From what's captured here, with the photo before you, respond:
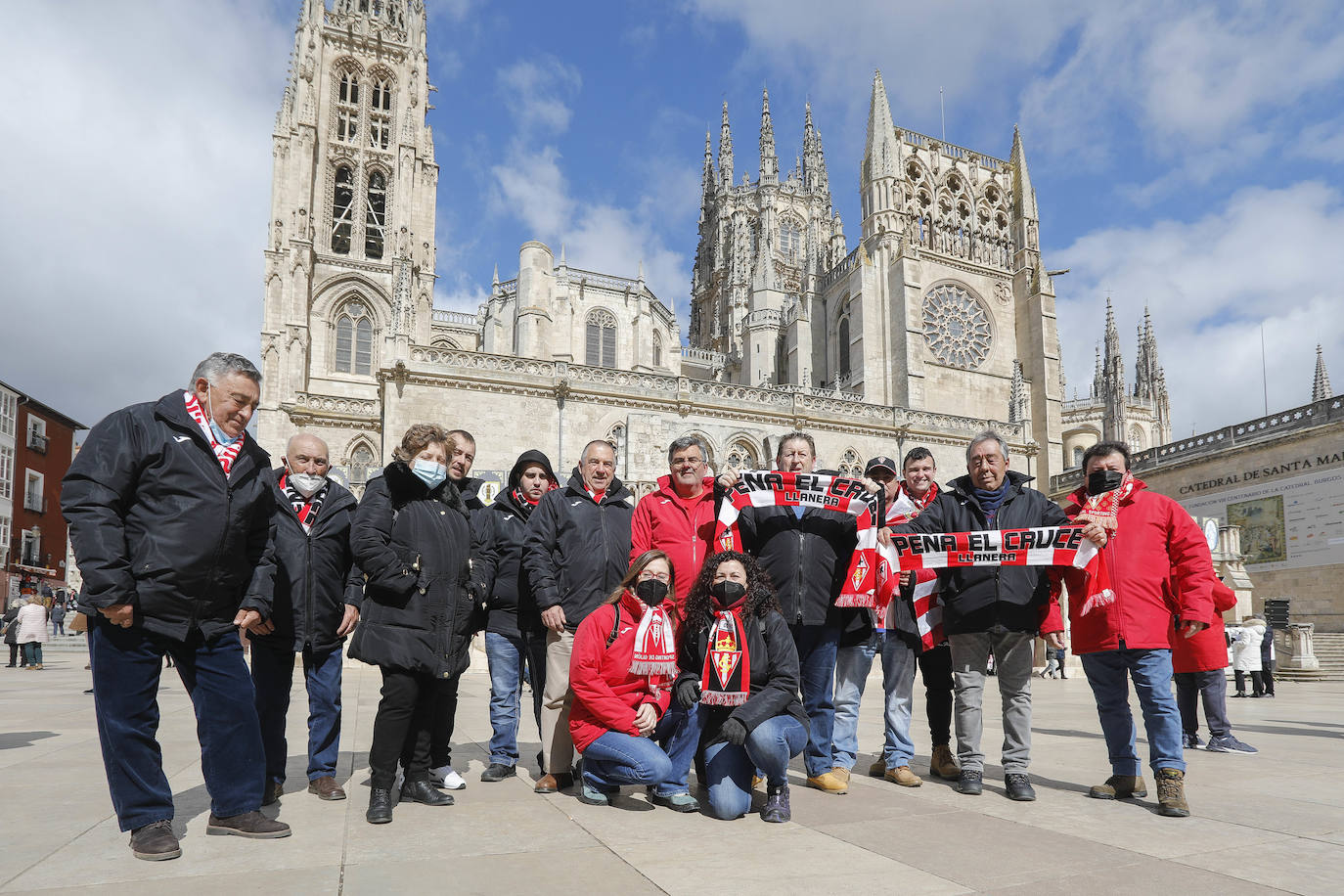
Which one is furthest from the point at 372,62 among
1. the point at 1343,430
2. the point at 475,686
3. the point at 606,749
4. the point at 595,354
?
the point at 606,749

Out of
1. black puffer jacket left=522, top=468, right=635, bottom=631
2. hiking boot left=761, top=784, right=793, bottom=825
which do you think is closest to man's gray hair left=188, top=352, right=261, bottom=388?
black puffer jacket left=522, top=468, right=635, bottom=631

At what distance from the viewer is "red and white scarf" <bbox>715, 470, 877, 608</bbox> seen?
488 cm

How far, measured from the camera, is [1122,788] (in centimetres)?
436

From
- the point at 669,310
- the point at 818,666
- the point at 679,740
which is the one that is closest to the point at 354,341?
the point at 669,310

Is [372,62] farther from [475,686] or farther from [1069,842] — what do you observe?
[1069,842]

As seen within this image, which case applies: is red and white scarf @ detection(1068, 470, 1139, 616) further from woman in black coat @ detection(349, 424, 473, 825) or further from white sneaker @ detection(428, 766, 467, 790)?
white sneaker @ detection(428, 766, 467, 790)

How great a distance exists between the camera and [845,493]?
4.95m

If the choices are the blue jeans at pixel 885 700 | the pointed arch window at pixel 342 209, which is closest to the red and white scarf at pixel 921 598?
the blue jeans at pixel 885 700

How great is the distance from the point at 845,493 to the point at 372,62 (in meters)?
47.0

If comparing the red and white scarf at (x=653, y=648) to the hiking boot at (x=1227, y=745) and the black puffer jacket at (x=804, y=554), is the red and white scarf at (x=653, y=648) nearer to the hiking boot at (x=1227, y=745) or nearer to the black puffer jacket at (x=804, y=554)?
the black puffer jacket at (x=804, y=554)

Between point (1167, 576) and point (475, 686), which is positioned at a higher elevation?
point (1167, 576)

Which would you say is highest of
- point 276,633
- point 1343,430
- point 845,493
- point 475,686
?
point 1343,430

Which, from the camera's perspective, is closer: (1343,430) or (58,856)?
(58,856)

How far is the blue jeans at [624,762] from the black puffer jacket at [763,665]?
319 mm
